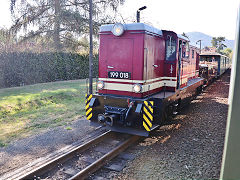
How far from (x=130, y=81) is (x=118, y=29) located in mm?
1611

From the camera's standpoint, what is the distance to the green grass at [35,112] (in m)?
7.34

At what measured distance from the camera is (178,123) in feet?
26.8

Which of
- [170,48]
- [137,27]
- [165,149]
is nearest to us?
[165,149]

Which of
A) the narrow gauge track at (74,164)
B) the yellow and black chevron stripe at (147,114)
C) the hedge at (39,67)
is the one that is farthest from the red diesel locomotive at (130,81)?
the hedge at (39,67)

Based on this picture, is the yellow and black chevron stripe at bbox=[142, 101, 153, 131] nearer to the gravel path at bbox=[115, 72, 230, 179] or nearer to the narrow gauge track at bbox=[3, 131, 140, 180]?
the gravel path at bbox=[115, 72, 230, 179]

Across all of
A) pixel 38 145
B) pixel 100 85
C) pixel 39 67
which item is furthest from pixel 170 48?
pixel 39 67

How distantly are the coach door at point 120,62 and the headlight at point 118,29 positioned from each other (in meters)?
0.23

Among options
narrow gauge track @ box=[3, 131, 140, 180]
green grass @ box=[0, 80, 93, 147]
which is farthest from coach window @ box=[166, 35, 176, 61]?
green grass @ box=[0, 80, 93, 147]

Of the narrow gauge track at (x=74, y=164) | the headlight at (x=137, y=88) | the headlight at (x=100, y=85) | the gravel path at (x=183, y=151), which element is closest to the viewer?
the narrow gauge track at (x=74, y=164)

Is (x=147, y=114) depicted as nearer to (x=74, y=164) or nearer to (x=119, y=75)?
(x=119, y=75)

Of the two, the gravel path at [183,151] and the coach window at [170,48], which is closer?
the gravel path at [183,151]

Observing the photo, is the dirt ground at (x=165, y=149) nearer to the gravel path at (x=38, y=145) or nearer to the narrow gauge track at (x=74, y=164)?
the gravel path at (x=38, y=145)

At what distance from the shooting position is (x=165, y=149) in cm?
587

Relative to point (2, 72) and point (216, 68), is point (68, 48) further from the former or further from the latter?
point (216, 68)
